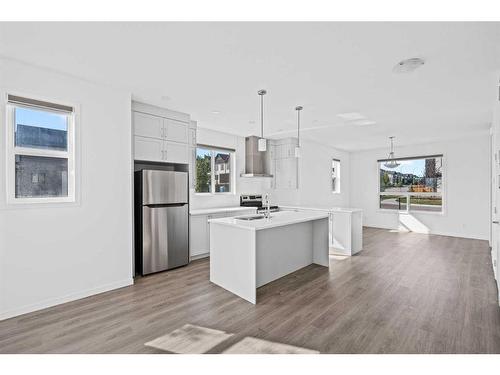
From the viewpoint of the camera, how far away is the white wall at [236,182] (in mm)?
5488

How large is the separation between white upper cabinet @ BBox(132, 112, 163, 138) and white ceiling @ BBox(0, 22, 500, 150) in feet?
0.93

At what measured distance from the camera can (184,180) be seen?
4.23 m

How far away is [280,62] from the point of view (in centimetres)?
266

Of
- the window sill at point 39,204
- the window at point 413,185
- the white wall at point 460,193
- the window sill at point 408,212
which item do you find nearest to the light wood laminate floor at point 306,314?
the window sill at point 39,204

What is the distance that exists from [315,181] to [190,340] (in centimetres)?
579

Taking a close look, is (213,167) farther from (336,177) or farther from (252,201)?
(336,177)

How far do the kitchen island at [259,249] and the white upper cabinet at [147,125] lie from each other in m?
1.78

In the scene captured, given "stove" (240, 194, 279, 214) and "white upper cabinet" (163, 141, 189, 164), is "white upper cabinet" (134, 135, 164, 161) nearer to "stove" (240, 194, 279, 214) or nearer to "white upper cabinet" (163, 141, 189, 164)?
"white upper cabinet" (163, 141, 189, 164)

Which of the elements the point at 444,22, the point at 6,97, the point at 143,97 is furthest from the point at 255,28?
the point at 6,97

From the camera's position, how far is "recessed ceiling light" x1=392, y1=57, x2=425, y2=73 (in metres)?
2.57

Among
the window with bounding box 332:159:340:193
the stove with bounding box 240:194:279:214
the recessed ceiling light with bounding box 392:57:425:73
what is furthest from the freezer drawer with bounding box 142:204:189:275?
the window with bounding box 332:159:340:193

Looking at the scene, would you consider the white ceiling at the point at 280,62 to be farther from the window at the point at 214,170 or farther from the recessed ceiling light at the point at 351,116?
the window at the point at 214,170

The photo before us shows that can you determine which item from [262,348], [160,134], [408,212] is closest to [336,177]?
[408,212]
